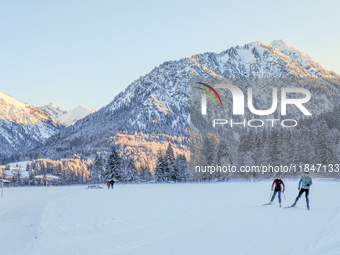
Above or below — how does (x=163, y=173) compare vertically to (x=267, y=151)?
below

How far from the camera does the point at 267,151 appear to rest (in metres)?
69.1

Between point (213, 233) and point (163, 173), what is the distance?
230ft

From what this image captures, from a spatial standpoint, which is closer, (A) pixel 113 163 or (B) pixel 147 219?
(B) pixel 147 219

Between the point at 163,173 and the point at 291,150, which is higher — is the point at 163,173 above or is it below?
below

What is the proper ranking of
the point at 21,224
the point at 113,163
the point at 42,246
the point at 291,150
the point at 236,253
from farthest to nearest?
the point at 113,163, the point at 291,150, the point at 21,224, the point at 42,246, the point at 236,253

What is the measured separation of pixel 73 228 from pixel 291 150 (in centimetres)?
6214

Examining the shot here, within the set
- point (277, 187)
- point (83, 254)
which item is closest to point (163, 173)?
point (277, 187)

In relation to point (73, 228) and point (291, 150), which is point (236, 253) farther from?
point (291, 150)

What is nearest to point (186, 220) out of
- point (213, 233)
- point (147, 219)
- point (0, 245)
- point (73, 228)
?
point (147, 219)

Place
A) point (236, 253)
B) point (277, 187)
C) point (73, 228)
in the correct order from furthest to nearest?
1. point (277, 187)
2. point (73, 228)
3. point (236, 253)

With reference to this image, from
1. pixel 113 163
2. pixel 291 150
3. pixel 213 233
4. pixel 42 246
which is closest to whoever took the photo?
pixel 42 246

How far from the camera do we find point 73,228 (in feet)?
42.6

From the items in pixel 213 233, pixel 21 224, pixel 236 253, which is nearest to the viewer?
pixel 236 253

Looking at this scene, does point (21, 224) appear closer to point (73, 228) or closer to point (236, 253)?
point (73, 228)
